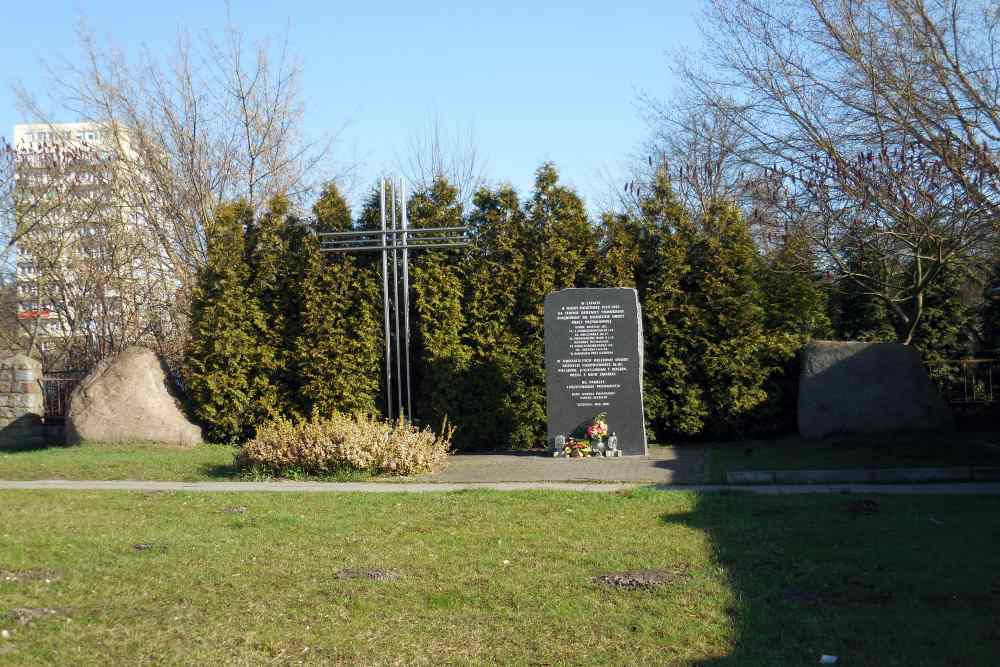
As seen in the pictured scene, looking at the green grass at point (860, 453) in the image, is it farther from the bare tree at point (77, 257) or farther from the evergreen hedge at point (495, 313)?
the bare tree at point (77, 257)

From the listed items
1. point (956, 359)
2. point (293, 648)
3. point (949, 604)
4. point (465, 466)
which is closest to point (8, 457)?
point (465, 466)

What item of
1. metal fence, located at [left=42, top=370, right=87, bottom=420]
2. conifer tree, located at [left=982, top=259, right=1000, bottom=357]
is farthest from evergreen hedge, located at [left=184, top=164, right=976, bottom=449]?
conifer tree, located at [left=982, top=259, right=1000, bottom=357]

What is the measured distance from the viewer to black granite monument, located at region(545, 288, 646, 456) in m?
14.2

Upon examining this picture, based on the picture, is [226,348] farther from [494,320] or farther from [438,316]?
[494,320]

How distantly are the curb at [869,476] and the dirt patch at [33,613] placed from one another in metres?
7.48

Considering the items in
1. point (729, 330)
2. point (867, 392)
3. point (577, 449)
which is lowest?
point (577, 449)

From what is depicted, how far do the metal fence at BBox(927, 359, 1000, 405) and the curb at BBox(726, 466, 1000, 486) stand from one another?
7108mm

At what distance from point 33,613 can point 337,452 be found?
6.73 metres

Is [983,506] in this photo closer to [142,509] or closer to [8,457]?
[142,509]

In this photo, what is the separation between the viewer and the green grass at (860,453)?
11703mm

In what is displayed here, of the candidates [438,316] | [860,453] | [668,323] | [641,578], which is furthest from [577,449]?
[641,578]

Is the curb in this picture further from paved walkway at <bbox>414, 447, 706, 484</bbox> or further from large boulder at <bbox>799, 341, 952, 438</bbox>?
large boulder at <bbox>799, 341, 952, 438</bbox>

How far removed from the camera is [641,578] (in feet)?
21.5

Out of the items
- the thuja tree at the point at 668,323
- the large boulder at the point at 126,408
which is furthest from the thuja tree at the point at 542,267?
the large boulder at the point at 126,408
